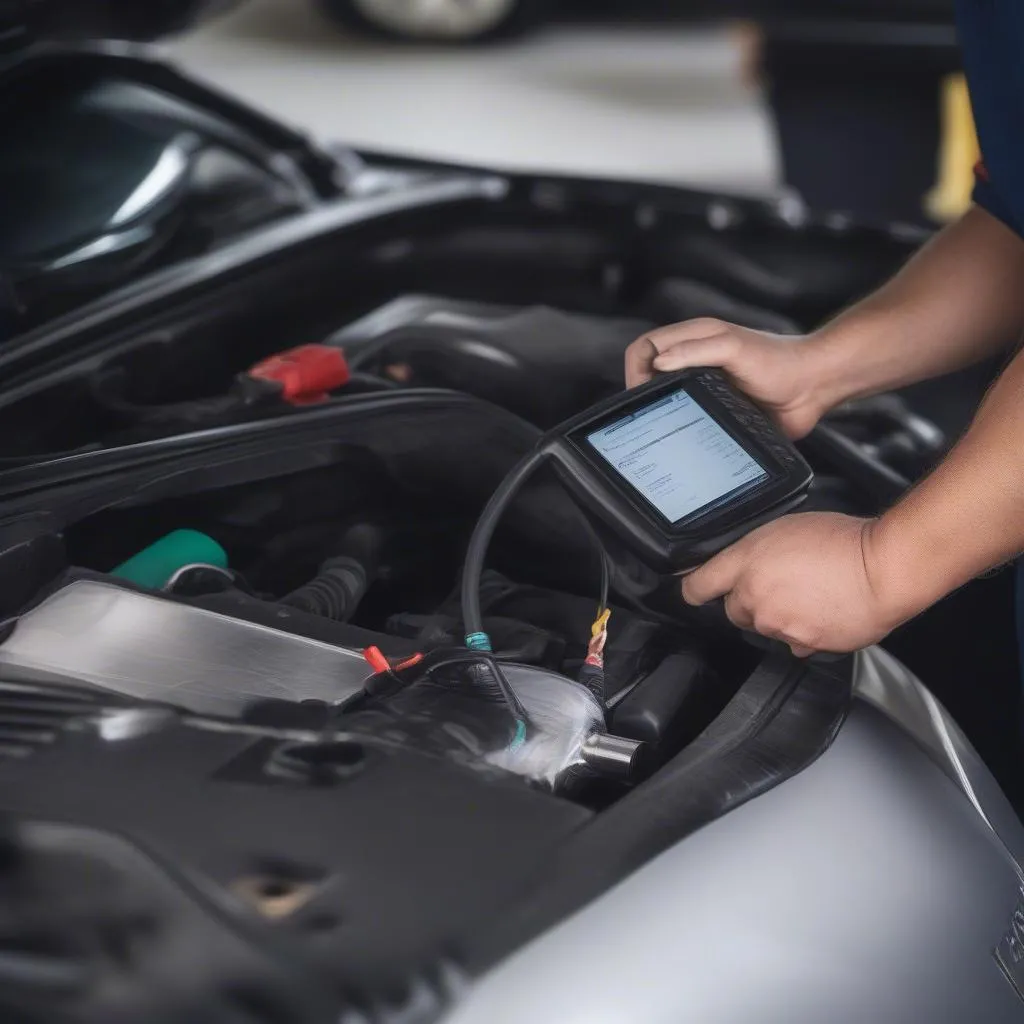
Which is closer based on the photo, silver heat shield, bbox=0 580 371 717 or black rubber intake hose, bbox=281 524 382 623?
silver heat shield, bbox=0 580 371 717

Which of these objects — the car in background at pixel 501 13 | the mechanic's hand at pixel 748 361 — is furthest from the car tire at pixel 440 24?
the mechanic's hand at pixel 748 361

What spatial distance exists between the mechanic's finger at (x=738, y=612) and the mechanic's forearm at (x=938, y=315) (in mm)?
243

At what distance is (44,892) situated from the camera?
0.59 metres

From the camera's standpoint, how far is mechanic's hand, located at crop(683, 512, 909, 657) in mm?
744

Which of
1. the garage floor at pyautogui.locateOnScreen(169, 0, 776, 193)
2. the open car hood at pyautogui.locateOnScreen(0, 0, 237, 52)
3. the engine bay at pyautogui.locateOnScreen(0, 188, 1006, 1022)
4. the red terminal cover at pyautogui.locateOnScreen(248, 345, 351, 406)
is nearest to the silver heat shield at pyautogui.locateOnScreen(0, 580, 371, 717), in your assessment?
the engine bay at pyautogui.locateOnScreen(0, 188, 1006, 1022)

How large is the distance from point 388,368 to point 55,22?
397 mm

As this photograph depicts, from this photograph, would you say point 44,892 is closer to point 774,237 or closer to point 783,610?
point 783,610

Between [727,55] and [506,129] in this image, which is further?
[727,55]

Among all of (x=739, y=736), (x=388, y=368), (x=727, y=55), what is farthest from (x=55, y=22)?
(x=727, y=55)

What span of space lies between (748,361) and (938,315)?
7.1 inches

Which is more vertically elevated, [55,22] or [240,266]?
[55,22]

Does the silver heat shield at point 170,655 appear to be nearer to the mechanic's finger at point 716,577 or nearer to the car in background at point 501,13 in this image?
the mechanic's finger at point 716,577

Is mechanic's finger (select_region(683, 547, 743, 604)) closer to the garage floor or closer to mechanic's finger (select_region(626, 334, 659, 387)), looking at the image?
mechanic's finger (select_region(626, 334, 659, 387))

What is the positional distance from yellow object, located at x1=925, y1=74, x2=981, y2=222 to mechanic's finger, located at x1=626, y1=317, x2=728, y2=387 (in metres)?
1.86
